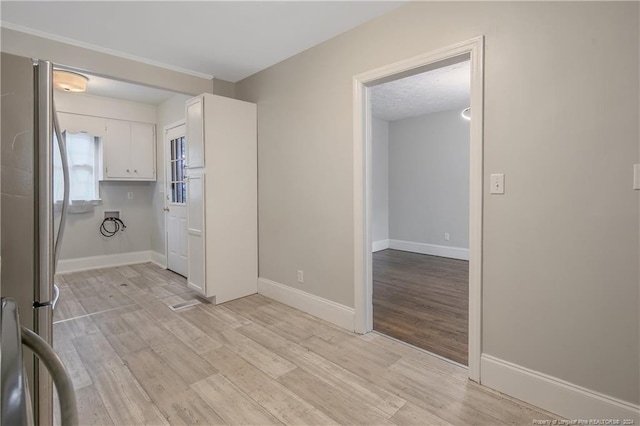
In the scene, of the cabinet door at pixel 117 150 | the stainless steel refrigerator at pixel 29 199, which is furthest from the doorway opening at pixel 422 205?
the cabinet door at pixel 117 150

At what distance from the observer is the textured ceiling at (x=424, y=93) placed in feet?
12.9

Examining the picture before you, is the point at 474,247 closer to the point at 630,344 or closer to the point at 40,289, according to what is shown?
the point at 630,344

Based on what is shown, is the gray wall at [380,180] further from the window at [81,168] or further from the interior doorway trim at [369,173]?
the window at [81,168]

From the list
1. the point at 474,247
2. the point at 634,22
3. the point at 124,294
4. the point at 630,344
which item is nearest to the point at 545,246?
the point at 474,247

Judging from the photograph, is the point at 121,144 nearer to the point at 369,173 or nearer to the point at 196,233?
the point at 196,233

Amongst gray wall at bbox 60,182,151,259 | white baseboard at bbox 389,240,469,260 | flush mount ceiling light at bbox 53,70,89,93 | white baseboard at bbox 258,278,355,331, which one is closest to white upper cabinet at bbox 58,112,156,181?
gray wall at bbox 60,182,151,259

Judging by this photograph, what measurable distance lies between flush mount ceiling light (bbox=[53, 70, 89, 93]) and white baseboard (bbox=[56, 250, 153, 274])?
2575 mm

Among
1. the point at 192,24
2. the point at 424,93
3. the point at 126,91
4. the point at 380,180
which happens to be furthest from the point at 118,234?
the point at 424,93

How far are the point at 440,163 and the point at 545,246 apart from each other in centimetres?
437

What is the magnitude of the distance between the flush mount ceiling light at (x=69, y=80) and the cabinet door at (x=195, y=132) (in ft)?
4.19

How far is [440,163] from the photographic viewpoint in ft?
19.5

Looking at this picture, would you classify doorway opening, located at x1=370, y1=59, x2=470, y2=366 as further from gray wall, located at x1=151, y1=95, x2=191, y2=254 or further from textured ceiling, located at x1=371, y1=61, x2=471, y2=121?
gray wall, located at x1=151, y1=95, x2=191, y2=254

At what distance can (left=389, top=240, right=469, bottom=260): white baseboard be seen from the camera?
5.69m

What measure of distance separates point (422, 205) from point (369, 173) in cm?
384
